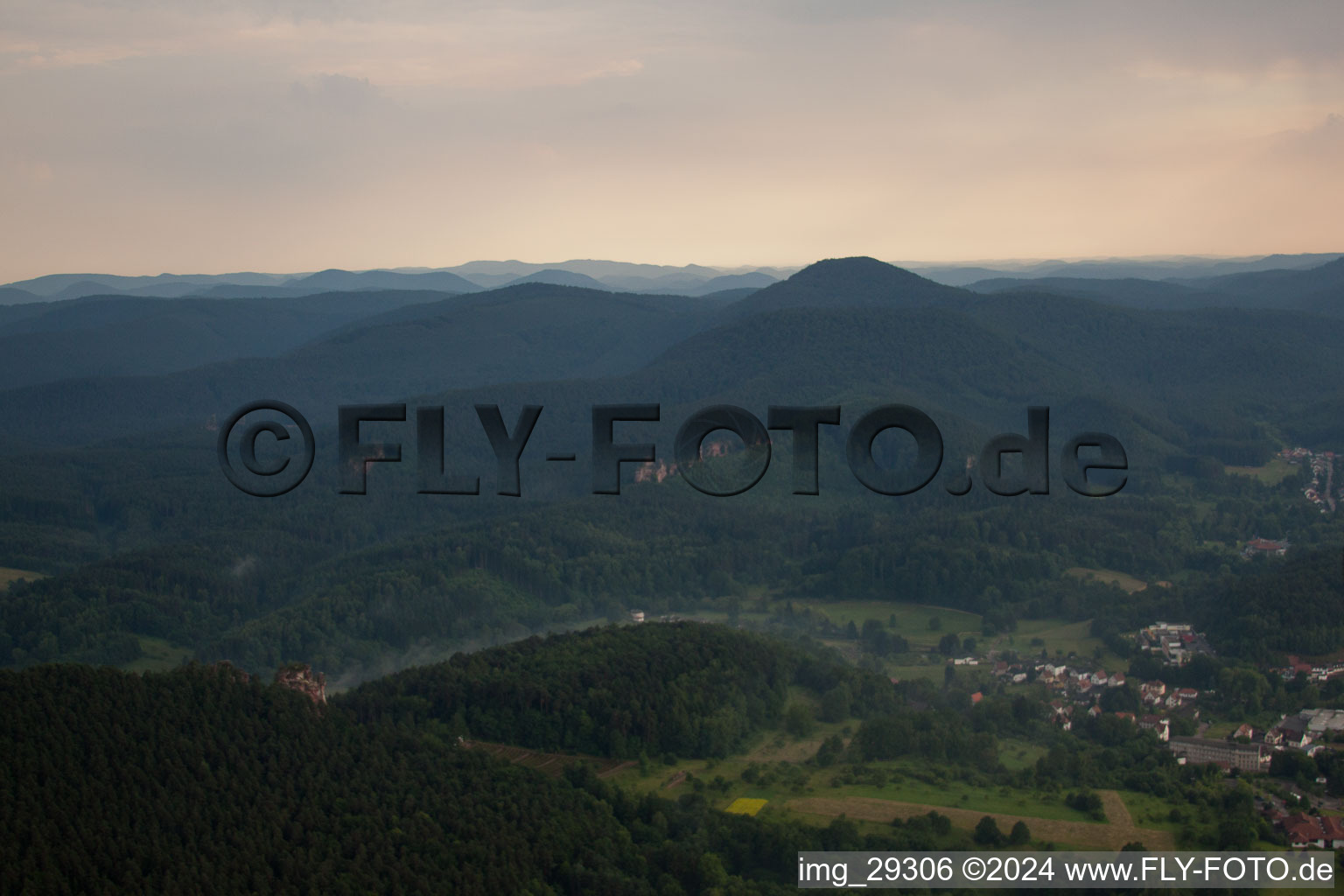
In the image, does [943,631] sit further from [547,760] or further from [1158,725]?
[547,760]

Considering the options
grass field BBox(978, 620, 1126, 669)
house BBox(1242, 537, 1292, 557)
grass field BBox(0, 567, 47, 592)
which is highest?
house BBox(1242, 537, 1292, 557)

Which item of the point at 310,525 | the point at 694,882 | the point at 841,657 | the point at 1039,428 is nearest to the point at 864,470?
the point at 1039,428

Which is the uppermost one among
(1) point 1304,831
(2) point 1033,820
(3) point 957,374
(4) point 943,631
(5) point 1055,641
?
(3) point 957,374

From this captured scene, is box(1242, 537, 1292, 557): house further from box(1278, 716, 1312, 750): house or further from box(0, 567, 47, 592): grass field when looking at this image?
box(0, 567, 47, 592): grass field

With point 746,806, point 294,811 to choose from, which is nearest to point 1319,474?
point 746,806

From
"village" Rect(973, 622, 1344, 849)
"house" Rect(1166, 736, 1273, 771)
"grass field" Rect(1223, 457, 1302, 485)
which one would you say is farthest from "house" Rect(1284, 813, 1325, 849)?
"grass field" Rect(1223, 457, 1302, 485)

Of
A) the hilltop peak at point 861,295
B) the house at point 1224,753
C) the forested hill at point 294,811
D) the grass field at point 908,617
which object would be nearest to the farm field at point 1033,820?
the forested hill at point 294,811

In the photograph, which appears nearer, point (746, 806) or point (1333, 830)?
point (1333, 830)

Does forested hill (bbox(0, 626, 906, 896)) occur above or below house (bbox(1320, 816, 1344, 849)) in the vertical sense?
above
